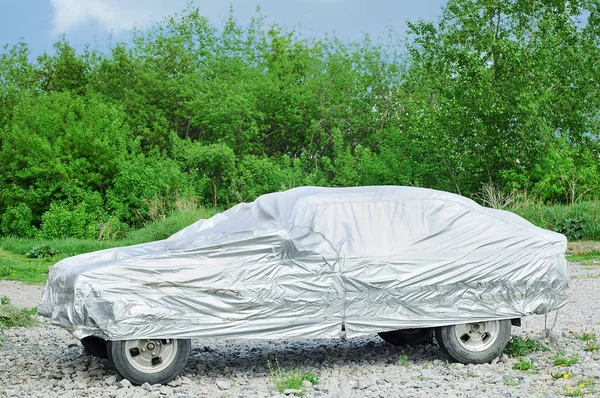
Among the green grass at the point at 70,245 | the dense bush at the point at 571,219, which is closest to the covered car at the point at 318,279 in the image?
the green grass at the point at 70,245

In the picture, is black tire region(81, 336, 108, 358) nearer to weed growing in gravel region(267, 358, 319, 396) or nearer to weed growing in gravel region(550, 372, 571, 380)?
weed growing in gravel region(267, 358, 319, 396)

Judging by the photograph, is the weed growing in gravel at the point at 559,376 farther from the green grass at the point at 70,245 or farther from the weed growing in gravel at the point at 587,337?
the green grass at the point at 70,245

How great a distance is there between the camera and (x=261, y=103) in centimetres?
3797

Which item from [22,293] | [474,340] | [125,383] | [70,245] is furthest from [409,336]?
[70,245]

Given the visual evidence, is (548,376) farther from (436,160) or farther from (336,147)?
(336,147)

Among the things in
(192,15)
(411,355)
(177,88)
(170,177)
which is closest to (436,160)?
(170,177)

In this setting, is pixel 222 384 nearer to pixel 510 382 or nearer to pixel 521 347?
pixel 510 382

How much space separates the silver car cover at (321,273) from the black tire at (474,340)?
0.16 meters

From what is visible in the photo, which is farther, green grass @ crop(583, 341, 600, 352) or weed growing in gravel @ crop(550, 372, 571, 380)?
green grass @ crop(583, 341, 600, 352)

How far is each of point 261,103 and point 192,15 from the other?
946cm

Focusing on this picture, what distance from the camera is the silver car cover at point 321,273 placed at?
22.1 ft

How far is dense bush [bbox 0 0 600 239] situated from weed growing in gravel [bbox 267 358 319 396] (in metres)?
16.4

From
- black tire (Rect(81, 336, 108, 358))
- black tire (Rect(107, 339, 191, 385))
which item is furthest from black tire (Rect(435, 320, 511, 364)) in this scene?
black tire (Rect(81, 336, 108, 358))

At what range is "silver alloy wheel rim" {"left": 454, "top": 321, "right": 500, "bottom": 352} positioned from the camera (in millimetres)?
7587
